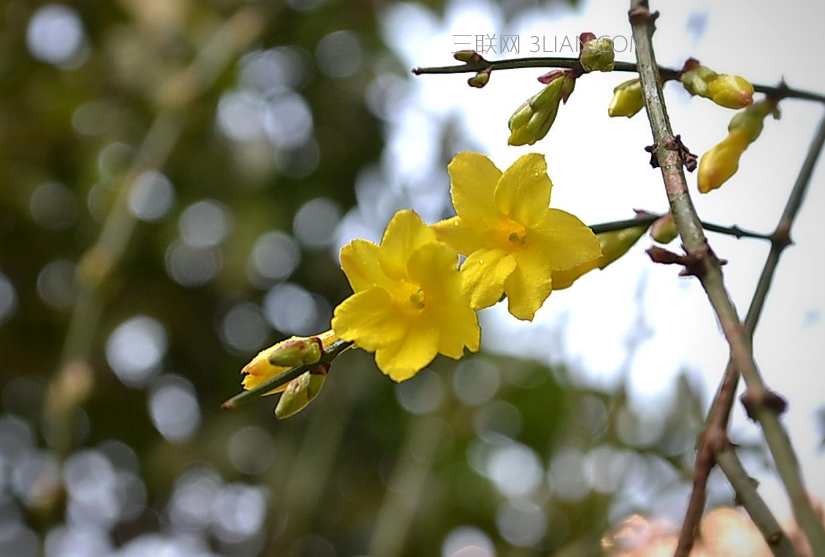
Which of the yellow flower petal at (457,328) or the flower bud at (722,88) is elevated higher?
the flower bud at (722,88)

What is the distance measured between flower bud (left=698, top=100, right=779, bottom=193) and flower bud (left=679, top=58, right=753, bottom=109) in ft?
0.06

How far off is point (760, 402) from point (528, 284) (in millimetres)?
122

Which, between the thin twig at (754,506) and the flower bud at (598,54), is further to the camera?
the flower bud at (598,54)

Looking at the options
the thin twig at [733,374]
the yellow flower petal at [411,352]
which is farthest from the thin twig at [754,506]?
the yellow flower petal at [411,352]

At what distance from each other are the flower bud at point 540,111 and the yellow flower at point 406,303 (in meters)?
0.06

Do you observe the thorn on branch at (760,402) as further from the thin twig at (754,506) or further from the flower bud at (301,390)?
the flower bud at (301,390)

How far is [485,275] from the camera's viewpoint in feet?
0.80

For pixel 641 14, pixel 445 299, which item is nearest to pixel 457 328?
pixel 445 299

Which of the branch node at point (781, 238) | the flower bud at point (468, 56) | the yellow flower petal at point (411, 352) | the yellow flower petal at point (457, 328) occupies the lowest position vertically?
the yellow flower petal at point (411, 352)

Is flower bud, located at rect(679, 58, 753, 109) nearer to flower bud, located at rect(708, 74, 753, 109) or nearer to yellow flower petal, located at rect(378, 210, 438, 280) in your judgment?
flower bud, located at rect(708, 74, 753, 109)

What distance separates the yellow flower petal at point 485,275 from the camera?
0.24 meters

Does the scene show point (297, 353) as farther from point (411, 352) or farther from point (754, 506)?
point (754, 506)

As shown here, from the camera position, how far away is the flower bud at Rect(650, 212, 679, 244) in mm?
248

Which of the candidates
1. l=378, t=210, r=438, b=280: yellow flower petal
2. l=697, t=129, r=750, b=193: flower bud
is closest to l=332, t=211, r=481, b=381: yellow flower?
l=378, t=210, r=438, b=280: yellow flower petal
